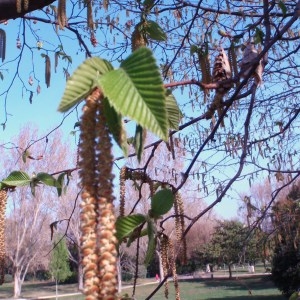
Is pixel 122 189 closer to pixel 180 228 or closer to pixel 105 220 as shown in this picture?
pixel 180 228

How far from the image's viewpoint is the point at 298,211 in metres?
3.90

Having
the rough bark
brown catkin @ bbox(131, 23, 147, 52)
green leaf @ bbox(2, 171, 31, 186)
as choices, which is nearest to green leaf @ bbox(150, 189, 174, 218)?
green leaf @ bbox(2, 171, 31, 186)

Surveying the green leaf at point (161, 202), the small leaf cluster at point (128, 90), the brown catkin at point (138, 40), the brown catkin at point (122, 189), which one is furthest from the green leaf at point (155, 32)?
the small leaf cluster at point (128, 90)

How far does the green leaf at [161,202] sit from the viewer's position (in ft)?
2.66

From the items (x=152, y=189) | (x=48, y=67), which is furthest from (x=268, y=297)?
(x=152, y=189)

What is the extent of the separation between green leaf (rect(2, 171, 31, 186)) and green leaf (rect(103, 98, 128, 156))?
0.61m

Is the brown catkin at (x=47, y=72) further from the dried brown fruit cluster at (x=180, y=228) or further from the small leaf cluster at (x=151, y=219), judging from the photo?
the small leaf cluster at (x=151, y=219)

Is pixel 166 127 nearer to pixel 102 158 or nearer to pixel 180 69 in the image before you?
pixel 102 158

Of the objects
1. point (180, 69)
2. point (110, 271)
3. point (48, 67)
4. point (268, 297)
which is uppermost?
point (180, 69)

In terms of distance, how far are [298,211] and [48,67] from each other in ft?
8.11

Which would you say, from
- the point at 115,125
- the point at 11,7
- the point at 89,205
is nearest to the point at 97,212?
the point at 89,205

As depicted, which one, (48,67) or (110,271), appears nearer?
(110,271)

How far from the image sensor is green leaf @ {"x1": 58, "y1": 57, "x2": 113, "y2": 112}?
1.72 ft

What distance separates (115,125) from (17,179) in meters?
0.67
